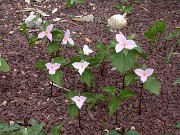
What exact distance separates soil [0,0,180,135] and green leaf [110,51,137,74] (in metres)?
0.31

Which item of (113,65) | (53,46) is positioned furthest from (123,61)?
(53,46)

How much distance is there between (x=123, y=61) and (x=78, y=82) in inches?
18.5

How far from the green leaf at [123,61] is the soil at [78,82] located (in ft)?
1.03

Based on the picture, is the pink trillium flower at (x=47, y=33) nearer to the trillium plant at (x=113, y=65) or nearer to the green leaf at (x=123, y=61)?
the trillium plant at (x=113, y=65)

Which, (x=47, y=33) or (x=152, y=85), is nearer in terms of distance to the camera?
(x=152, y=85)

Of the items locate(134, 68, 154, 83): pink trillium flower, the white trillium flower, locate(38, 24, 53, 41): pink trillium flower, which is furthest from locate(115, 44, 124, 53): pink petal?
the white trillium flower

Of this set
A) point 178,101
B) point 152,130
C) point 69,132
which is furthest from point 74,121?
point 178,101

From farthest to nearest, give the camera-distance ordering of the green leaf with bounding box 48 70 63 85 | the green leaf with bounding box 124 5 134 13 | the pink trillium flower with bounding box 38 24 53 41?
1. the green leaf with bounding box 124 5 134 13
2. the pink trillium flower with bounding box 38 24 53 41
3. the green leaf with bounding box 48 70 63 85

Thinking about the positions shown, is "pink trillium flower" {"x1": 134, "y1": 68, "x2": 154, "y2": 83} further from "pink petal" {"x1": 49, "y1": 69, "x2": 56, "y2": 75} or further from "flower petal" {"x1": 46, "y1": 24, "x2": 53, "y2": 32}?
"flower petal" {"x1": 46, "y1": 24, "x2": 53, "y2": 32}

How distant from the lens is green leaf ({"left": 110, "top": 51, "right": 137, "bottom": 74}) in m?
2.19

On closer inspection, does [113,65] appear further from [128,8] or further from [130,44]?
[128,8]

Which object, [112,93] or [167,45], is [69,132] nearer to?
[112,93]

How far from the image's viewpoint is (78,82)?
259cm

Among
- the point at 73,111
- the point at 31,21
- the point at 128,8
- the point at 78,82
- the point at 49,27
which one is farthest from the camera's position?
the point at 128,8
